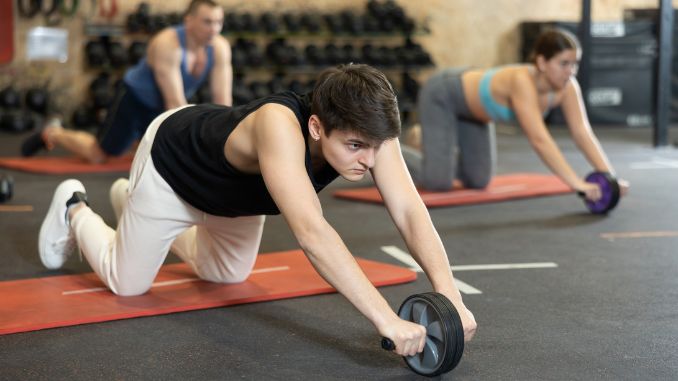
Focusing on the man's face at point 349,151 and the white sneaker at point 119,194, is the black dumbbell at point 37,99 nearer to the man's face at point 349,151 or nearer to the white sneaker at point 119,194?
the white sneaker at point 119,194

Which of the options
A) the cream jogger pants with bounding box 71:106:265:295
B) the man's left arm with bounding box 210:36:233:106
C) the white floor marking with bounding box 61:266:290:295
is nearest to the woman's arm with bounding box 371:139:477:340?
the cream jogger pants with bounding box 71:106:265:295

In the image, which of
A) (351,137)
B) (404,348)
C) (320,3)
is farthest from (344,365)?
(320,3)

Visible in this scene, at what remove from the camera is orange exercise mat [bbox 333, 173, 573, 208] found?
4.12m

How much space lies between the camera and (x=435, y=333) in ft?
5.69

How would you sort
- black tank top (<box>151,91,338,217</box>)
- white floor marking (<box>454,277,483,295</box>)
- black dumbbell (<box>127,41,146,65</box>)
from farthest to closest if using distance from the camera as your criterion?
black dumbbell (<box>127,41,146,65</box>) < white floor marking (<box>454,277,483,295</box>) < black tank top (<box>151,91,338,217</box>)

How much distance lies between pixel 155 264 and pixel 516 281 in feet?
3.68

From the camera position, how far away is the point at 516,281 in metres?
2.69

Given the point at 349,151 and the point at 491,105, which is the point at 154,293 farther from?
the point at 491,105

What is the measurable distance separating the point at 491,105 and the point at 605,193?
0.66m

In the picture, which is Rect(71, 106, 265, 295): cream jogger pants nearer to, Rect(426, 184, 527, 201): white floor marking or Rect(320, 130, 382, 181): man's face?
Rect(320, 130, 382, 181): man's face

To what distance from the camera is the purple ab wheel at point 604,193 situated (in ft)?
12.1

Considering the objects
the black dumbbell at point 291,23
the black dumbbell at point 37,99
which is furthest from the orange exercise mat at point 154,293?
the black dumbbell at point 291,23

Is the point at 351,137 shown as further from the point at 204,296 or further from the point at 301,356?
the point at 204,296

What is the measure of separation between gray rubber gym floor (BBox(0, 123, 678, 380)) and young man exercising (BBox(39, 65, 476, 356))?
0.19 meters
